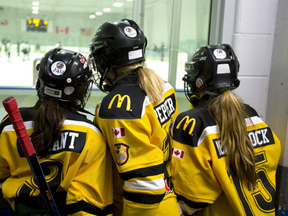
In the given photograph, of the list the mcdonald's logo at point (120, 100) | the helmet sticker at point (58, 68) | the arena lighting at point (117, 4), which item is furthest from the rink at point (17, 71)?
the mcdonald's logo at point (120, 100)

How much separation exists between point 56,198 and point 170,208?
541 mm

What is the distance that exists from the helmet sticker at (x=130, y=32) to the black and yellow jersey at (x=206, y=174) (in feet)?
1.57

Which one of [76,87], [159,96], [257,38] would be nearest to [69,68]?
[76,87]

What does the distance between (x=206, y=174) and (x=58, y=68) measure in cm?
88

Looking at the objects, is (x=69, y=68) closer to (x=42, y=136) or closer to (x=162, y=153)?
(x=42, y=136)

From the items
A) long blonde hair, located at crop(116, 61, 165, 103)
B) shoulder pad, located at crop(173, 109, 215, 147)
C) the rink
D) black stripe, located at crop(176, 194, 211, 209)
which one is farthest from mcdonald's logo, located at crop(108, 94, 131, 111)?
the rink

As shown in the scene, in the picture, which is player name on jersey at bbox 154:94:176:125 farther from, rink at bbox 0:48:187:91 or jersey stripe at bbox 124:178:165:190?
rink at bbox 0:48:187:91

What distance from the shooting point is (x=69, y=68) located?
142 centimetres

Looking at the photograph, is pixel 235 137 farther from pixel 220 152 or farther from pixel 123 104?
pixel 123 104

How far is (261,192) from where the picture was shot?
5.29ft

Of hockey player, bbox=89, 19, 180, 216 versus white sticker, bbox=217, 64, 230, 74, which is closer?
hockey player, bbox=89, 19, 180, 216

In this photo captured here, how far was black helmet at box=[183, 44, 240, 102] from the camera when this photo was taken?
1607 millimetres

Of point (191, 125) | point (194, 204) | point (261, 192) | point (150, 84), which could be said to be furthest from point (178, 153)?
point (261, 192)

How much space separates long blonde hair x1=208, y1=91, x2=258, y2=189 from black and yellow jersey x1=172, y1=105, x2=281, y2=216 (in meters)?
0.03
